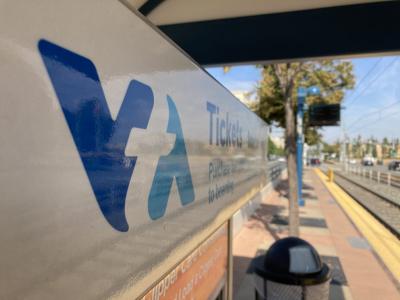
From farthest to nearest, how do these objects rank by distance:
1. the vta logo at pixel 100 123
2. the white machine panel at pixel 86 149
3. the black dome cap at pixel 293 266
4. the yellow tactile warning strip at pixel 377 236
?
the yellow tactile warning strip at pixel 377 236, the black dome cap at pixel 293 266, the vta logo at pixel 100 123, the white machine panel at pixel 86 149

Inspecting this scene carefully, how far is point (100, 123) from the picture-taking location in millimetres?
1103

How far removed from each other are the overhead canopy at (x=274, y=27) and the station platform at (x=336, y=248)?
3625mm

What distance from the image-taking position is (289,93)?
7.32m

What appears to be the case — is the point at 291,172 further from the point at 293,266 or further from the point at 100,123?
the point at 100,123

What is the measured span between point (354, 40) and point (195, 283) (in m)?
2.41

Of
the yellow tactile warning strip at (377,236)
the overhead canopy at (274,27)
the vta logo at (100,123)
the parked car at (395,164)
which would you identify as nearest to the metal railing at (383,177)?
the parked car at (395,164)

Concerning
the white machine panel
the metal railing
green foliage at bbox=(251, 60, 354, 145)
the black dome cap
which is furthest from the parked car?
green foliage at bbox=(251, 60, 354, 145)

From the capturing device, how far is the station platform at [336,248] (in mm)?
5545

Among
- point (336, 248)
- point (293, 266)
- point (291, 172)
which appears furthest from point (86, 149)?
point (336, 248)

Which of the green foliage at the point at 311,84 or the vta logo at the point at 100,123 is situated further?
the green foliage at the point at 311,84

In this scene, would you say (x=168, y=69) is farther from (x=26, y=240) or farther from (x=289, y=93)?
(x=289, y=93)

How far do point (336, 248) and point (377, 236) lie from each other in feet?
5.14

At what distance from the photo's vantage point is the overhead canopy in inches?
120

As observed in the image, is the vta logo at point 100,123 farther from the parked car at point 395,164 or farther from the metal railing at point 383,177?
the metal railing at point 383,177
